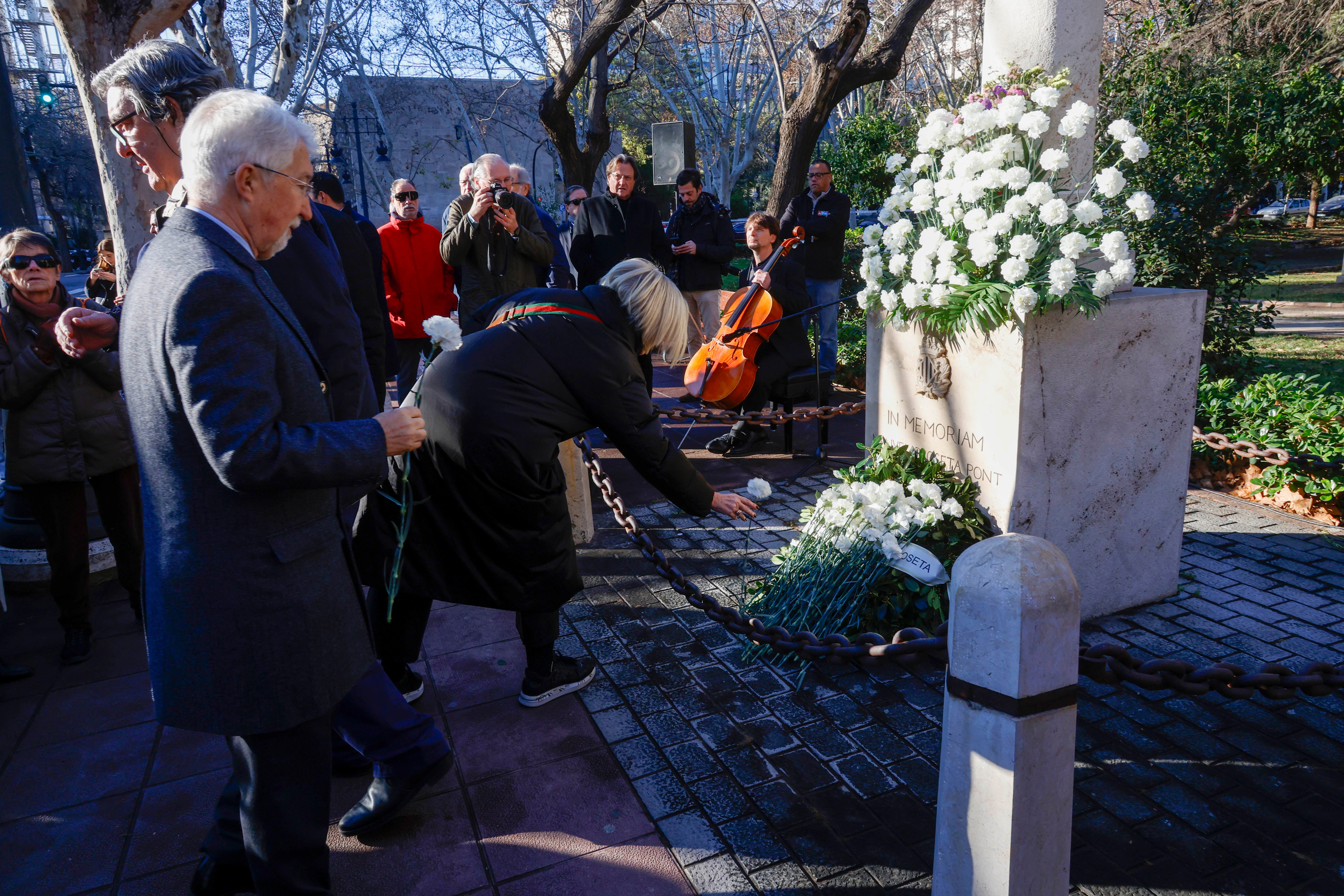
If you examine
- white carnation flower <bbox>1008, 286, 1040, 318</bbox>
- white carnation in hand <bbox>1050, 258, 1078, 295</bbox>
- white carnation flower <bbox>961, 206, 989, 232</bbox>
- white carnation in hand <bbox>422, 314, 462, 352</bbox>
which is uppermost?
white carnation flower <bbox>961, 206, 989, 232</bbox>

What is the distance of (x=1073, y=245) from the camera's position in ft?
11.2

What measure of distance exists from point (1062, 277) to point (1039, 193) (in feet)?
1.24

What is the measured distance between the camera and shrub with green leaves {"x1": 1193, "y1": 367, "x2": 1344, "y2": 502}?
4.97 metres

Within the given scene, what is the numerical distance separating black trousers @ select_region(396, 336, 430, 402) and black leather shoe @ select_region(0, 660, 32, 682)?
323cm

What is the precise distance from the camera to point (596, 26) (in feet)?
36.1

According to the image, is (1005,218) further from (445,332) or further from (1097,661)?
(445,332)

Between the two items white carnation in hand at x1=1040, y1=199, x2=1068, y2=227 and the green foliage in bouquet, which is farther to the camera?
the green foliage in bouquet

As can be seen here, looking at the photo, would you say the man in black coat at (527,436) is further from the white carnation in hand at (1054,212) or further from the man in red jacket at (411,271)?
the man in red jacket at (411,271)

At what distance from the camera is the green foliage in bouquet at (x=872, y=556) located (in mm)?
3600

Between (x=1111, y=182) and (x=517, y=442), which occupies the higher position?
(x=1111, y=182)

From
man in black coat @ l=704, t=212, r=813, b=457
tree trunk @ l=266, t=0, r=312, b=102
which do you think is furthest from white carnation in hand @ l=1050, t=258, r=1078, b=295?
tree trunk @ l=266, t=0, r=312, b=102

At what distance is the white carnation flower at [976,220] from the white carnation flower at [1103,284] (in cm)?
49

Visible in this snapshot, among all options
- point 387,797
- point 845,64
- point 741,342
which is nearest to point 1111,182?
point 741,342

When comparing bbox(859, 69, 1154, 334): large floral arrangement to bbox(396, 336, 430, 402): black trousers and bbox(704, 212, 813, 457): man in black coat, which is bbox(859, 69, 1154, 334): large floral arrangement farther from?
bbox(396, 336, 430, 402): black trousers
